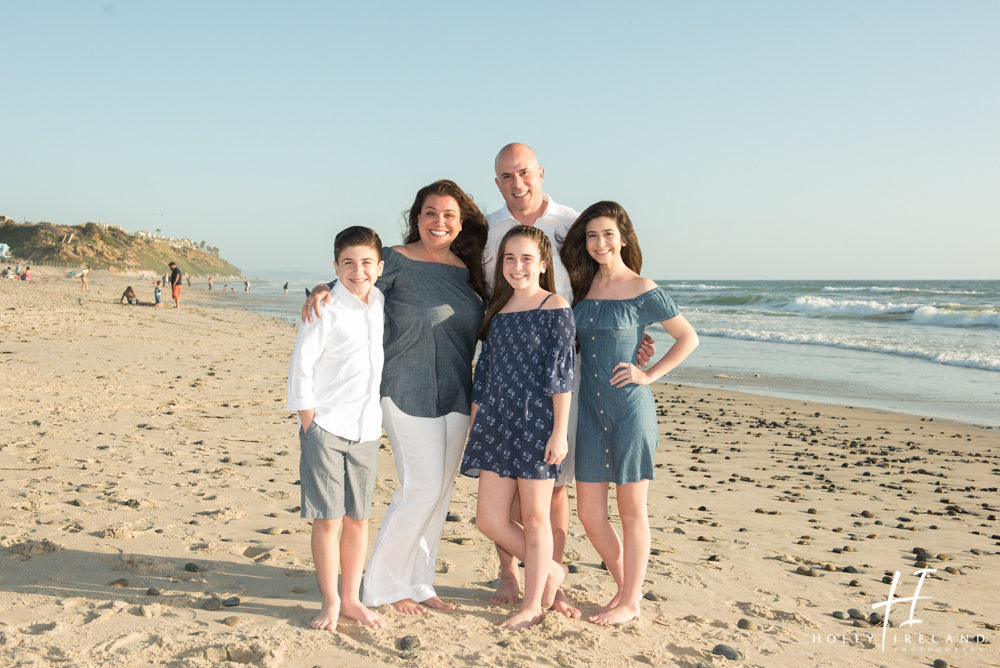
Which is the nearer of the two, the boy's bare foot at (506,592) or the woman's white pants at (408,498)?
the woman's white pants at (408,498)

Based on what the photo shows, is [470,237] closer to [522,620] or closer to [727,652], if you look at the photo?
[522,620]

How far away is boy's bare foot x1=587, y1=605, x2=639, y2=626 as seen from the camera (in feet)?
12.1

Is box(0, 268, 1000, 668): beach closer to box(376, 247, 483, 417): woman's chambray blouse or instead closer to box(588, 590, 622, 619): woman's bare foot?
box(588, 590, 622, 619): woman's bare foot

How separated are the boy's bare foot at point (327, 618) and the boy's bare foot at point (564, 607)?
43.1 inches

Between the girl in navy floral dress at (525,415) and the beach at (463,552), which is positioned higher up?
the girl in navy floral dress at (525,415)

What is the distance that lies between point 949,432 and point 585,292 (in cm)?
801

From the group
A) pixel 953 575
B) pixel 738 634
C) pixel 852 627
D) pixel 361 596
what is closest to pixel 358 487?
pixel 361 596

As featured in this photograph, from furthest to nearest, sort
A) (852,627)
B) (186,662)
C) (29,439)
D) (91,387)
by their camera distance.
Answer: (91,387) < (29,439) < (852,627) < (186,662)

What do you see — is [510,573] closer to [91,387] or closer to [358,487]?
[358,487]

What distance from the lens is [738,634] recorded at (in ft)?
12.0

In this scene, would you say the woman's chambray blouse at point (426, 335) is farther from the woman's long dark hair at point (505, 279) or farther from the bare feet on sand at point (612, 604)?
the bare feet on sand at point (612, 604)

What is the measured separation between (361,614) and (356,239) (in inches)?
72.1

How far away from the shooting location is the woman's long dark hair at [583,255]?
401 cm

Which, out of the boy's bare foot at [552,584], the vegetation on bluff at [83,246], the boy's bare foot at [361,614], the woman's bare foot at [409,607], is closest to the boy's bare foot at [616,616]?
the boy's bare foot at [552,584]
